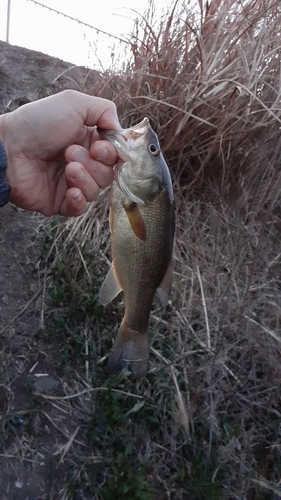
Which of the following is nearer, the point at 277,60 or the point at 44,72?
the point at 277,60

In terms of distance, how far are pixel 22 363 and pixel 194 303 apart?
115cm

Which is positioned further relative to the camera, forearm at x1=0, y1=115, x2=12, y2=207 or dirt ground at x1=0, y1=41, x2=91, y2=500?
dirt ground at x1=0, y1=41, x2=91, y2=500

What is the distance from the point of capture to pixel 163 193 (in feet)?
5.92

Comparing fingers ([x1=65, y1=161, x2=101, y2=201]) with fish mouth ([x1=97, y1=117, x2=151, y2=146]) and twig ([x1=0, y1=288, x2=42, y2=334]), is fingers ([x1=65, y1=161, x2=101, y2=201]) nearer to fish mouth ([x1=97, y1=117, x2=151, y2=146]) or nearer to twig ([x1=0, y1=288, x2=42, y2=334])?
fish mouth ([x1=97, y1=117, x2=151, y2=146])

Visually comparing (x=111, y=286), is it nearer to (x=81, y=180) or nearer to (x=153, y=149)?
(x=81, y=180)

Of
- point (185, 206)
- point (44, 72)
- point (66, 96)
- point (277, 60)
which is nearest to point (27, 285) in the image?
point (185, 206)

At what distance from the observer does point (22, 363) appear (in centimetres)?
271

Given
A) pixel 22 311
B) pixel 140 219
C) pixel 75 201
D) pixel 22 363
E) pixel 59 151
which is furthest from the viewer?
pixel 22 311

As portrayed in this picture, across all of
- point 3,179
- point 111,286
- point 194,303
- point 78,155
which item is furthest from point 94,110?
point 194,303

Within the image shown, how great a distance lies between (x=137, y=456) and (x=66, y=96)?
1.88 meters

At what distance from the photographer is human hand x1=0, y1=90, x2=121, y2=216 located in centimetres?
195

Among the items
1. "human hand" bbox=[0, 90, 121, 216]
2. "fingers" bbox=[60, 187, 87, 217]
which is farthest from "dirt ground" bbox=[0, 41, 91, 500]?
"fingers" bbox=[60, 187, 87, 217]

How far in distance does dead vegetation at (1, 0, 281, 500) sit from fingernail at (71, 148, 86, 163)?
3.66ft

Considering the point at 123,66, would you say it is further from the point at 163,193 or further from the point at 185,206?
the point at 163,193
